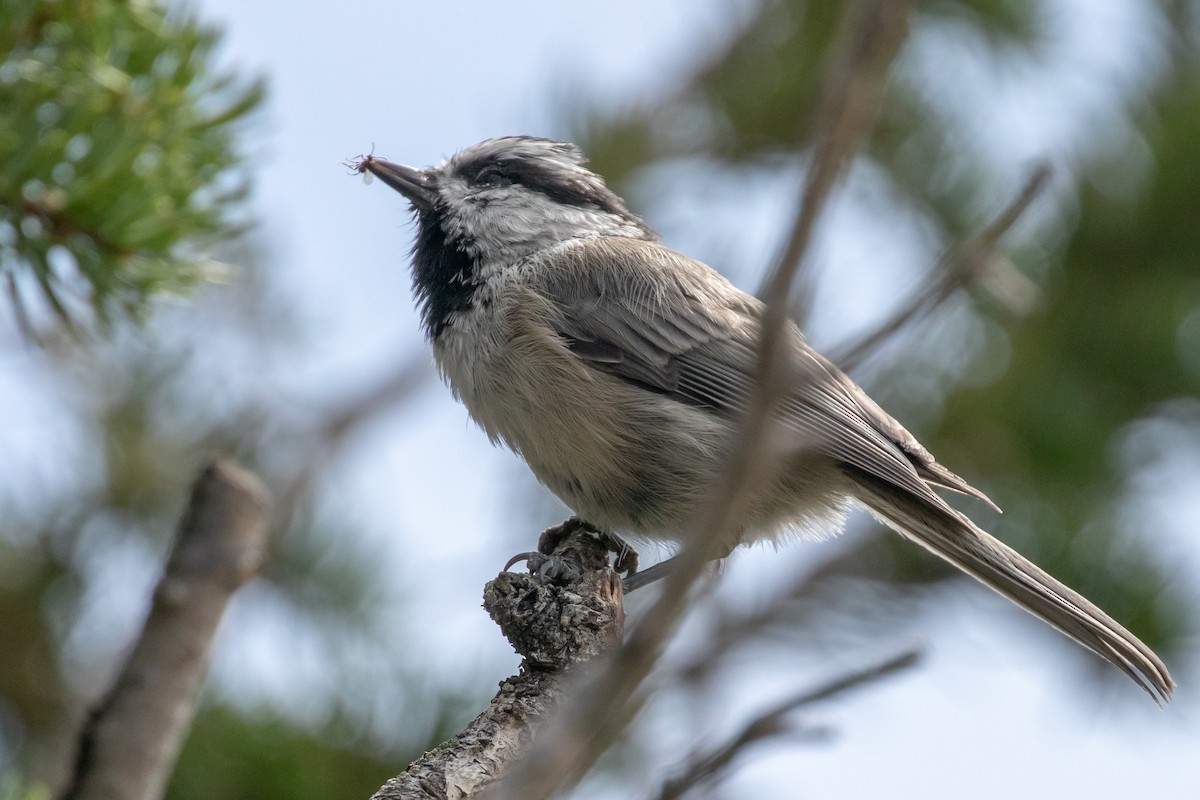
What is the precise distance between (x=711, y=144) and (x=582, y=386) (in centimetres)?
148

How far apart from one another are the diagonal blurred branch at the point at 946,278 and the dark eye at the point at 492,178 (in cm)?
285

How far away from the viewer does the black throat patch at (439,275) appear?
3654 mm

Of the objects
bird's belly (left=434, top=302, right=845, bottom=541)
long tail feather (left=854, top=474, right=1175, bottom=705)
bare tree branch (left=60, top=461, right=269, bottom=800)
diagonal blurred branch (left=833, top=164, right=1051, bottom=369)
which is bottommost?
bare tree branch (left=60, top=461, right=269, bottom=800)

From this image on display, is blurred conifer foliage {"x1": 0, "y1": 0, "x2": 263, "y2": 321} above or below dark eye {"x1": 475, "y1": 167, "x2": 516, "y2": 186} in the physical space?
below

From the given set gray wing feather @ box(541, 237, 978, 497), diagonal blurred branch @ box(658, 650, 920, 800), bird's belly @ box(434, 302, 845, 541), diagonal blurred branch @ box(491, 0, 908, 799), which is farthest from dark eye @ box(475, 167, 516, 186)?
diagonal blurred branch @ box(658, 650, 920, 800)

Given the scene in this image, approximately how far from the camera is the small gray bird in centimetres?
321

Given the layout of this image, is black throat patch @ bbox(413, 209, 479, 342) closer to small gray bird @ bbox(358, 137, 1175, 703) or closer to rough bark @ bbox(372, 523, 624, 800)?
small gray bird @ bbox(358, 137, 1175, 703)

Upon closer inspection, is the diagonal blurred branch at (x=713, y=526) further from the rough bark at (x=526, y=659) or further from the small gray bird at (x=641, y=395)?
the small gray bird at (x=641, y=395)

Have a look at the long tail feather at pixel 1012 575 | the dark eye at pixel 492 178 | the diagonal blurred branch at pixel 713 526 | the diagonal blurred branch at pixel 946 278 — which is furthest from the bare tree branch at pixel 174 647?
the dark eye at pixel 492 178

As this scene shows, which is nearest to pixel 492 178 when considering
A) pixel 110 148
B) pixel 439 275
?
pixel 439 275

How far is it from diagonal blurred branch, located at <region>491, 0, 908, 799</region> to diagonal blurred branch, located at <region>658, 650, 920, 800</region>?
0.28 ft

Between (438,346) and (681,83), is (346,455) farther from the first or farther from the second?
(681,83)

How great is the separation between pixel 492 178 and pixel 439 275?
0.48 metres

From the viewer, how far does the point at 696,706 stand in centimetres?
137
